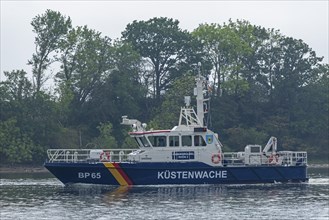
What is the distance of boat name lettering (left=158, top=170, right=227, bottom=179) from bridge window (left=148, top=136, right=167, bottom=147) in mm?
1691

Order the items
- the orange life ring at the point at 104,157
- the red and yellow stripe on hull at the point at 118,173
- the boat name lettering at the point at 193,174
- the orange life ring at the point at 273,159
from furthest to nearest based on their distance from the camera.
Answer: the orange life ring at the point at 273,159
the orange life ring at the point at 104,157
the boat name lettering at the point at 193,174
the red and yellow stripe on hull at the point at 118,173

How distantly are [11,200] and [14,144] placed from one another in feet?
117

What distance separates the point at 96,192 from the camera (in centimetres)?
5466

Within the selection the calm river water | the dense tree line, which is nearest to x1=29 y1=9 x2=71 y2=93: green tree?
the dense tree line

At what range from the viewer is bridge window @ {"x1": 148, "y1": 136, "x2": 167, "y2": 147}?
58062mm

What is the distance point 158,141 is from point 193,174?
9.45 ft

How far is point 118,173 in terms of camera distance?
188 ft

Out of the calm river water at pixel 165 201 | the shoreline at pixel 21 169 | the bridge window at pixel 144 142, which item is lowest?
the calm river water at pixel 165 201

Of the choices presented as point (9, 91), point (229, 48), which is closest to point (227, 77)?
point (229, 48)

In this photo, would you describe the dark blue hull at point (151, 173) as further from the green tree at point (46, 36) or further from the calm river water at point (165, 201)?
the green tree at point (46, 36)

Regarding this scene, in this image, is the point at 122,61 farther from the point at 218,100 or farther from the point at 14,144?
the point at 14,144

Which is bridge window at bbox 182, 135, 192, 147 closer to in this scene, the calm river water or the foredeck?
the foredeck

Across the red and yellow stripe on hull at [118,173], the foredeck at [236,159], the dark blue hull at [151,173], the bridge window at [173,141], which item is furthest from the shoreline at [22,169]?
the bridge window at [173,141]

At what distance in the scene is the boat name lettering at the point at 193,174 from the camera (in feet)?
189
